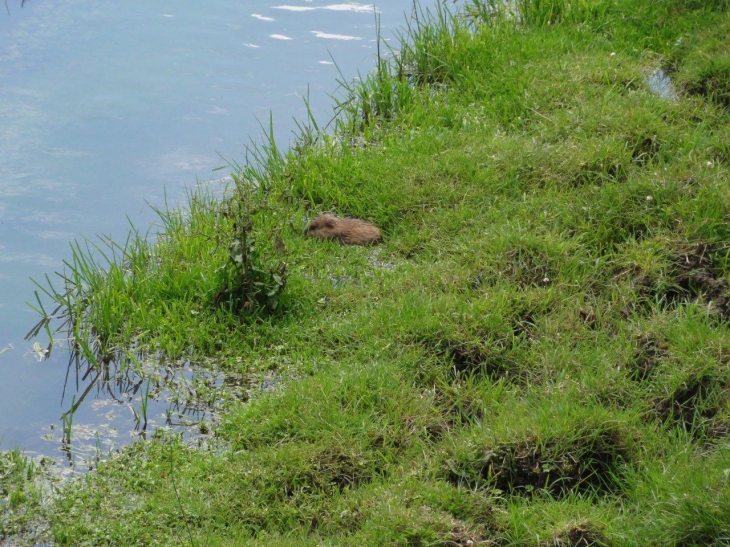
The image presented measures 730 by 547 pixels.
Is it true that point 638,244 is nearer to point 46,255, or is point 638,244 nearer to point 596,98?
point 596,98

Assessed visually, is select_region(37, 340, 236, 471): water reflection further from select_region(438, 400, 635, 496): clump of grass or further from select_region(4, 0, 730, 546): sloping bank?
select_region(438, 400, 635, 496): clump of grass

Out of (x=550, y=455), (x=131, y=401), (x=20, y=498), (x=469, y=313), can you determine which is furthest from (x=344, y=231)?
(x=20, y=498)

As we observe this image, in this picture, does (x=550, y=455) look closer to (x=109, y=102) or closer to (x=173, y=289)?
(x=173, y=289)

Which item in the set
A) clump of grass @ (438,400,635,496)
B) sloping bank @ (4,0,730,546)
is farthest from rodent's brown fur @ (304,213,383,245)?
clump of grass @ (438,400,635,496)

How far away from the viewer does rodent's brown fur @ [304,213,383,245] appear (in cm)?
475

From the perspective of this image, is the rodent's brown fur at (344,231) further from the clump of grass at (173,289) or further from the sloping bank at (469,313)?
the clump of grass at (173,289)

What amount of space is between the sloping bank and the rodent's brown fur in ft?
0.33

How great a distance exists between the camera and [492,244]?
430cm

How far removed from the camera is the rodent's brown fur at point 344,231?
4.75 m

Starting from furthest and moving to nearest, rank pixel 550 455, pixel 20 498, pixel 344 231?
pixel 344 231 < pixel 20 498 < pixel 550 455

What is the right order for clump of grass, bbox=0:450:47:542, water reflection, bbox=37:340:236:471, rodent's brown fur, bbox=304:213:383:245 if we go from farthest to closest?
rodent's brown fur, bbox=304:213:383:245, water reflection, bbox=37:340:236:471, clump of grass, bbox=0:450:47:542

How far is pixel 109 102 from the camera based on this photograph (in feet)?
20.5

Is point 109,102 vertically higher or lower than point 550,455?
higher

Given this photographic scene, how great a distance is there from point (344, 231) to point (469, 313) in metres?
1.14
